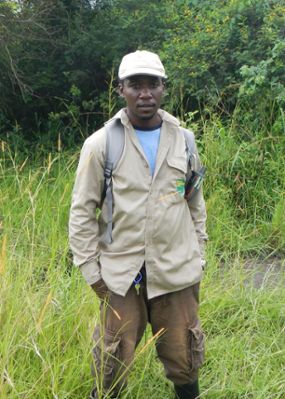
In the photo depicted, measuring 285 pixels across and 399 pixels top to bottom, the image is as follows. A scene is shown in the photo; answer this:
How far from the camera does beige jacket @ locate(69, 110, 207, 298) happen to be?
2469 millimetres

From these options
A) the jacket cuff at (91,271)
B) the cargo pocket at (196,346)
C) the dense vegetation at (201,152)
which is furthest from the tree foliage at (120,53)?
the jacket cuff at (91,271)

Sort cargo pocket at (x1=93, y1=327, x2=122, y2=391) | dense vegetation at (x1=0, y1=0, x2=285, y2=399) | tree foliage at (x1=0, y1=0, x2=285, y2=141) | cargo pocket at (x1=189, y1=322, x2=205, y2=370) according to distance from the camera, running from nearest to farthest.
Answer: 1. cargo pocket at (x1=93, y1=327, x2=122, y2=391)
2. cargo pocket at (x1=189, y1=322, x2=205, y2=370)
3. dense vegetation at (x1=0, y1=0, x2=285, y2=399)
4. tree foliage at (x1=0, y1=0, x2=285, y2=141)

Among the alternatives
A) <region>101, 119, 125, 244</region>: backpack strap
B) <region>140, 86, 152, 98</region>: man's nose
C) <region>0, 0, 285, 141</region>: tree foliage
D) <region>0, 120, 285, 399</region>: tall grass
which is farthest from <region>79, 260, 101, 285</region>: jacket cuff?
<region>0, 0, 285, 141</region>: tree foliage

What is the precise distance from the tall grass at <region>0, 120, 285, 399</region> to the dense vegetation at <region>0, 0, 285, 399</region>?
11 millimetres

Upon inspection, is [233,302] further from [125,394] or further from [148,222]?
[148,222]

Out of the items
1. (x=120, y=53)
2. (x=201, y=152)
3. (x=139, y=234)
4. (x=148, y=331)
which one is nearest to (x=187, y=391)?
(x=148, y=331)

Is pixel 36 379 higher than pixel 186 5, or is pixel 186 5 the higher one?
pixel 186 5

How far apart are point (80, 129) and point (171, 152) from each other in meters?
5.07

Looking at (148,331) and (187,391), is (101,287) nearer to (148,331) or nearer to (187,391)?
(187,391)

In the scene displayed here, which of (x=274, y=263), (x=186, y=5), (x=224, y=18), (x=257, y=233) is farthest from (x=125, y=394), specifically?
(x=186, y=5)

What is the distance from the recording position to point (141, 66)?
8.03ft

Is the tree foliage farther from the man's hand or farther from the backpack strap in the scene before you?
the man's hand

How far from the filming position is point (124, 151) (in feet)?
8.09

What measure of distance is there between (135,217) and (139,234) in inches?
2.9
